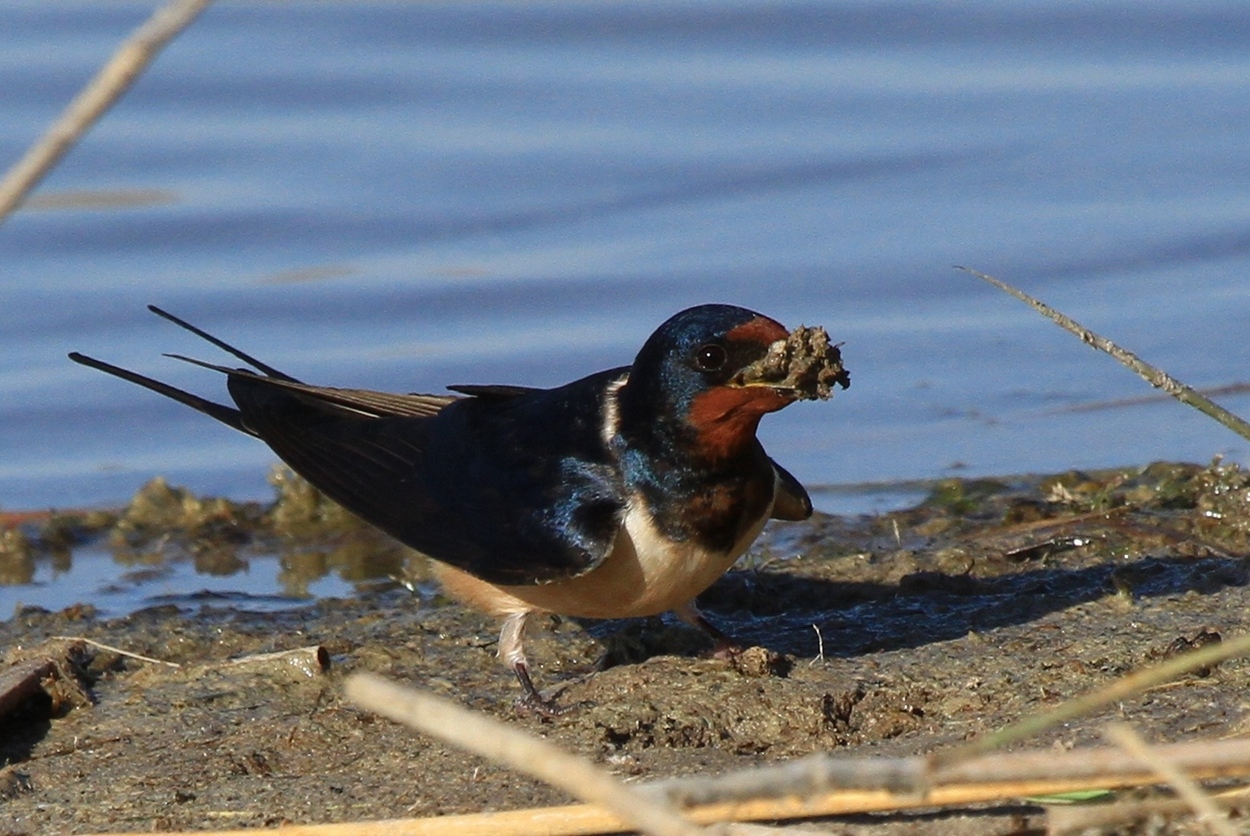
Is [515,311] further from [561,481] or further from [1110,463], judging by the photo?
[561,481]

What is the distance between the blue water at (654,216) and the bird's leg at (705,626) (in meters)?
1.73

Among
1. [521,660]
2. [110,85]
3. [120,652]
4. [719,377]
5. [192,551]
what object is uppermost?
[110,85]

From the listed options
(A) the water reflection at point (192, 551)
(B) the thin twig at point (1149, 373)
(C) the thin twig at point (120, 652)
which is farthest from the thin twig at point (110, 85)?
(A) the water reflection at point (192, 551)

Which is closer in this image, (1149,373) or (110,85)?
(110,85)

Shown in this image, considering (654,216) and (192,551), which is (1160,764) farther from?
(654,216)

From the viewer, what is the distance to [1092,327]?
7254 mm

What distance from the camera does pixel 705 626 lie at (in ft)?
A: 14.7

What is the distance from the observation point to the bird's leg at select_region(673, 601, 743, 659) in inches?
171

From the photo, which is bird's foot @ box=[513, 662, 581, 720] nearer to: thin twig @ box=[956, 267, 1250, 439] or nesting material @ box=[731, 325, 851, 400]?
nesting material @ box=[731, 325, 851, 400]

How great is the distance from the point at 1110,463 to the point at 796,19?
4627 mm

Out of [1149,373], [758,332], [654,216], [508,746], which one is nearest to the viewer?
[508,746]

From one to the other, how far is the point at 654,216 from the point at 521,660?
4.39 meters

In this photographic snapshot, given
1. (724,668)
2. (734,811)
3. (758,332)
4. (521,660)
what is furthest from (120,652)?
(734,811)

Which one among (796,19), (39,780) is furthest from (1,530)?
(796,19)
